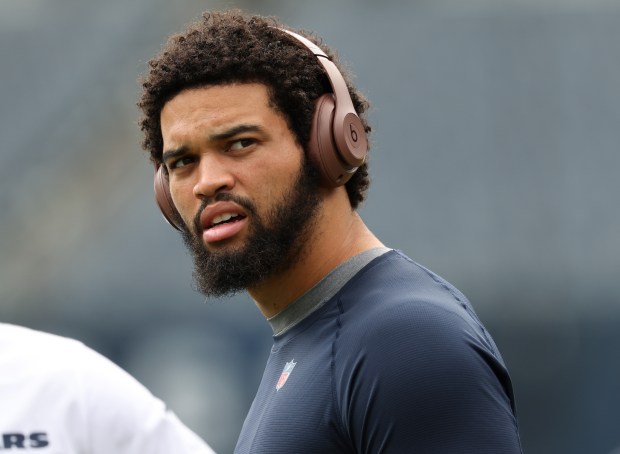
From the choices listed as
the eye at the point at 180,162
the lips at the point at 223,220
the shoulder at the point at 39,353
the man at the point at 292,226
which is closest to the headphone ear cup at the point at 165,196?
the man at the point at 292,226

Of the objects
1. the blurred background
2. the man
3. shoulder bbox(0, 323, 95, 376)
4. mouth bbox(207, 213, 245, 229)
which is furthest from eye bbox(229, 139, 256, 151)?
the blurred background

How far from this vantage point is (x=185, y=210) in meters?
1.89

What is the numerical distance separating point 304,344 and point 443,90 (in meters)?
5.69

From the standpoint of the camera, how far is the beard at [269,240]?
1.81 metres

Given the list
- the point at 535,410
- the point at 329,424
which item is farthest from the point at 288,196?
the point at 535,410

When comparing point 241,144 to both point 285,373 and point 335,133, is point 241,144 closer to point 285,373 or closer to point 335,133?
point 335,133

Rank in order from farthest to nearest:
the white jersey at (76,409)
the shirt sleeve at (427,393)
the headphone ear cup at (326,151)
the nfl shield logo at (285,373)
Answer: the headphone ear cup at (326,151) → the nfl shield logo at (285,373) → the shirt sleeve at (427,393) → the white jersey at (76,409)

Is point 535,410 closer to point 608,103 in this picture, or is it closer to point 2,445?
point 608,103

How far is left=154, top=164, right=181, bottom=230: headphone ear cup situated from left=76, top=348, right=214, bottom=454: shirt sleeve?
87 cm

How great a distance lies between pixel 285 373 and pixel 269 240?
0.21m

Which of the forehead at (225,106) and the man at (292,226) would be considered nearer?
the man at (292,226)

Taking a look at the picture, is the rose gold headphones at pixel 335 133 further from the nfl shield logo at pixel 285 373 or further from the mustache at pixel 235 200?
the nfl shield logo at pixel 285 373

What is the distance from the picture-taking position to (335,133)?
1.86 m

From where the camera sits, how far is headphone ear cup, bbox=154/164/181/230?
2049 millimetres
